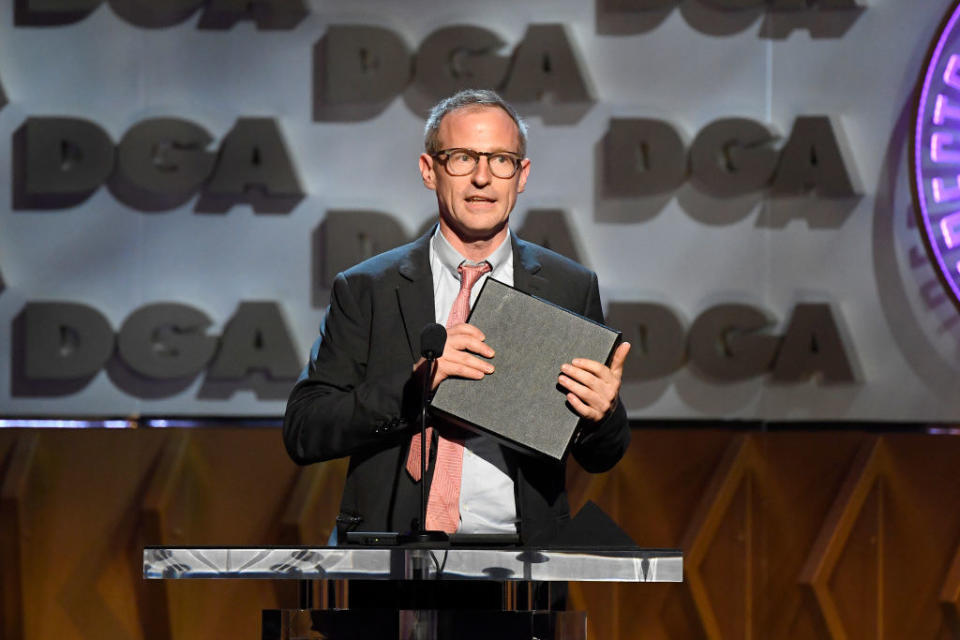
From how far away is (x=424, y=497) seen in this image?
1.82m

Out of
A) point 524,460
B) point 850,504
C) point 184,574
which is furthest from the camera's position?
point 850,504

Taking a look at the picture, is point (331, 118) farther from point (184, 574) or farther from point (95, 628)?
point (184, 574)

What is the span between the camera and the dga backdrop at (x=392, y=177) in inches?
176

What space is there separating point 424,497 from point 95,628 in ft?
10.0

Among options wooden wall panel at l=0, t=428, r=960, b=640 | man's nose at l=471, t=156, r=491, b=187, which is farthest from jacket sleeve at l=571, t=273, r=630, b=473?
wooden wall panel at l=0, t=428, r=960, b=640

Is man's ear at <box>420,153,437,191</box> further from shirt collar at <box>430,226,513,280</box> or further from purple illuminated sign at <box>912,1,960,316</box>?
purple illuminated sign at <box>912,1,960,316</box>

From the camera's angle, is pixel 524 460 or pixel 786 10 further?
pixel 786 10

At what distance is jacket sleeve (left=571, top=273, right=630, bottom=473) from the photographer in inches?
82.1

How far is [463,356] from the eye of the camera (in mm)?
1898

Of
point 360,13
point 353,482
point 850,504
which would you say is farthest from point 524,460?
point 360,13

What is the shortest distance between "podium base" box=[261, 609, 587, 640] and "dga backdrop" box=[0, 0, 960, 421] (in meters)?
2.79

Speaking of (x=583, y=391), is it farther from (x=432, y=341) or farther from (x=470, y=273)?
(x=470, y=273)

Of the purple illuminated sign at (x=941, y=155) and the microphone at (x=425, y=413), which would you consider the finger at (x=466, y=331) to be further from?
the purple illuminated sign at (x=941, y=155)

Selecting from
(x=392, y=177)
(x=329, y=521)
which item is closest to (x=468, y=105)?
(x=392, y=177)
